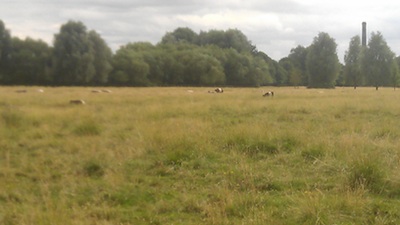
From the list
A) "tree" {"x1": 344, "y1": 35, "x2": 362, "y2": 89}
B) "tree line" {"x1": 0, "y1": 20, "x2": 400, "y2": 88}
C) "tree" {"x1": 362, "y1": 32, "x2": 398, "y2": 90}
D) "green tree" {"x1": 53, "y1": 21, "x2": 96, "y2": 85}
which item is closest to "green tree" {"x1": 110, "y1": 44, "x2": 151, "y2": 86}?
"tree line" {"x1": 0, "y1": 20, "x2": 400, "y2": 88}

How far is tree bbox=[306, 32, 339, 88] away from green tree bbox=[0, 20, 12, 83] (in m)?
51.7

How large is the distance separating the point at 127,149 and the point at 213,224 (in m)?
4.63

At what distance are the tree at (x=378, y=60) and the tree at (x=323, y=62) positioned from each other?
44.3 ft

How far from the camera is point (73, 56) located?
48.9 meters

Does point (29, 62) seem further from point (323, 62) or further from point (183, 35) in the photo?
point (183, 35)

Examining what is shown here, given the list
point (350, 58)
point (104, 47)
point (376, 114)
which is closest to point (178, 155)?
point (376, 114)

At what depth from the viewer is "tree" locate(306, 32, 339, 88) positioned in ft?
242

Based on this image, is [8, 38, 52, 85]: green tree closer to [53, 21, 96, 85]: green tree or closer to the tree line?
the tree line

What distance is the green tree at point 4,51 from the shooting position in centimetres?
3912

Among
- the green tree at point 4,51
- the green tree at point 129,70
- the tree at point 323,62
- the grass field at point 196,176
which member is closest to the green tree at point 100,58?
the green tree at point 129,70

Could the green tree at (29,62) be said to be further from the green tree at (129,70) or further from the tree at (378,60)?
the tree at (378,60)

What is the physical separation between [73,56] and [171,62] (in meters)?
23.8

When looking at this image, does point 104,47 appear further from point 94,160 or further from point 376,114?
point 94,160

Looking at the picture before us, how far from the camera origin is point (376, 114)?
16.6 meters
